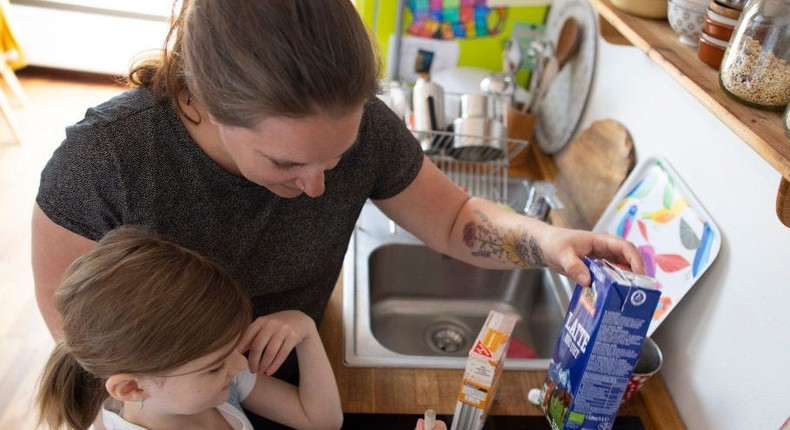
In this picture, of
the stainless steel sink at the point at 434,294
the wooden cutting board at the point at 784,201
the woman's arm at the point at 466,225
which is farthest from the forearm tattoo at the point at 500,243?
the wooden cutting board at the point at 784,201

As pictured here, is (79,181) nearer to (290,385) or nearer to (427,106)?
(290,385)

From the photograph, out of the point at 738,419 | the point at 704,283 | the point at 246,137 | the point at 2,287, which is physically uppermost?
the point at 246,137

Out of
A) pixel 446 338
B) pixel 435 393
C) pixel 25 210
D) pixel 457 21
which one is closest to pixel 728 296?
pixel 435 393

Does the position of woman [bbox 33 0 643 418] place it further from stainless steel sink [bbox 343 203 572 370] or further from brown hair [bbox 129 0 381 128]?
stainless steel sink [bbox 343 203 572 370]

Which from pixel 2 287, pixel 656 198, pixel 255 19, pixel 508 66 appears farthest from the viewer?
pixel 2 287

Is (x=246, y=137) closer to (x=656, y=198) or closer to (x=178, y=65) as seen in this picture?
(x=178, y=65)

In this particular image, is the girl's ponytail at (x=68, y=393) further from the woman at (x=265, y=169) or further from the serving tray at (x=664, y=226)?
the serving tray at (x=664, y=226)

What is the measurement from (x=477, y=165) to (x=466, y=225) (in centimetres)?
49

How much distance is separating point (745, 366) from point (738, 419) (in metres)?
0.08

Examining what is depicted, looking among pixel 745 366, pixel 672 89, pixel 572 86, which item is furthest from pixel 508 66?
pixel 745 366

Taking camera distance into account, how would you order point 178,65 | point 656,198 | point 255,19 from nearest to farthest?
point 255,19, point 178,65, point 656,198

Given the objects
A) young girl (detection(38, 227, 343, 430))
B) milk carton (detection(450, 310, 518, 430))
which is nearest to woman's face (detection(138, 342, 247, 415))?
young girl (detection(38, 227, 343, 430))

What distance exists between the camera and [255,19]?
64cm

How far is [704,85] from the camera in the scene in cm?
80
